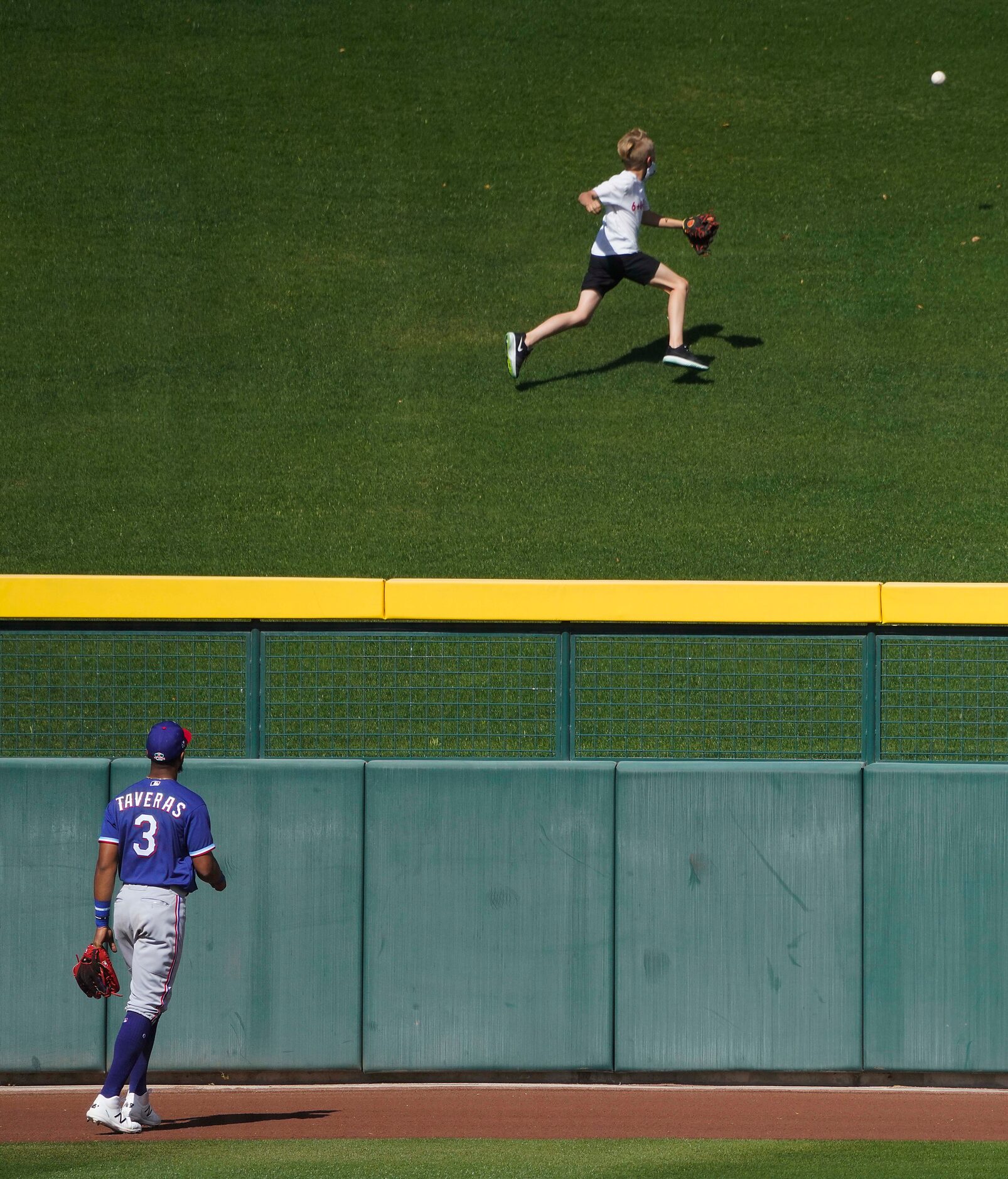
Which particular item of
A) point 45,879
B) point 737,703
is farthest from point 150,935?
point 737,703

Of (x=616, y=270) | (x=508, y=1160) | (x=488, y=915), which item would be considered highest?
(x=616, y=270)

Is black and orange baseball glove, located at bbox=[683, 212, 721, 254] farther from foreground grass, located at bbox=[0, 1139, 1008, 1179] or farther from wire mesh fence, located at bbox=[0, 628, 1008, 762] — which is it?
foreground grass, located at bbox=[0, 1139, 1008, 1179]

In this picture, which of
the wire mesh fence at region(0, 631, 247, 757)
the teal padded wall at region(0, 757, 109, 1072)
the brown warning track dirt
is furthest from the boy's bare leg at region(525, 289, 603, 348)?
the brown warning track dirt

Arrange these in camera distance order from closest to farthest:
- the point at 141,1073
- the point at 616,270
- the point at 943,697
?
1. the point at 141,1073
2. the point at 943,697
3. the point at 616,270

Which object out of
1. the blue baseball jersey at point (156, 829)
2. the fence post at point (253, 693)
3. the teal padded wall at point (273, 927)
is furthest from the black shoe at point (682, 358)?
the blue baseball jersey at point (156, 829)

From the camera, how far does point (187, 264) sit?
14953 mm

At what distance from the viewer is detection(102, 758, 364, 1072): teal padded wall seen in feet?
23.2

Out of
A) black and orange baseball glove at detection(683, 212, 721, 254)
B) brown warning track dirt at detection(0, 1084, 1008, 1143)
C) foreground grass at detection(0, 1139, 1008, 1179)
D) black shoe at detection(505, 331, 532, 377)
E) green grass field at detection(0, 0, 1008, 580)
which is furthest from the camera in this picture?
black shoe at detection(505, 331, 532, 377)

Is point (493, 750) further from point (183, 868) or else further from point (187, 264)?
point (187, 264)

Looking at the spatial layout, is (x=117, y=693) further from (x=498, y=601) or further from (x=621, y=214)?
(x=621, y=214)

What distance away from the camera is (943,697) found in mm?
7543

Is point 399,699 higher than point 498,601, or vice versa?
point 498,601

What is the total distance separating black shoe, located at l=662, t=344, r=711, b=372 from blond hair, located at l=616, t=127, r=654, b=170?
1549 millimetres

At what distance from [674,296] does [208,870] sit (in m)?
7.72
